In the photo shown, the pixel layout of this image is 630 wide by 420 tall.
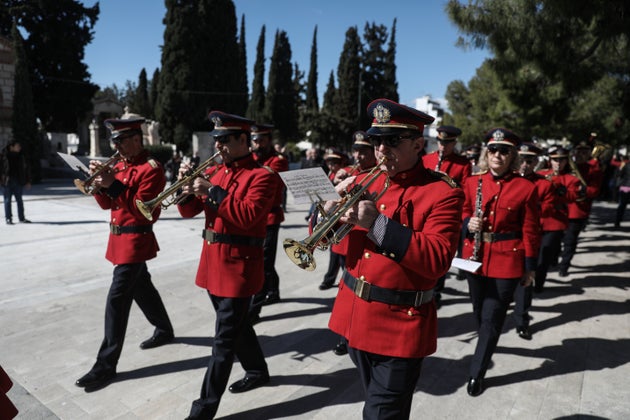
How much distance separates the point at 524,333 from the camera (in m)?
5.03

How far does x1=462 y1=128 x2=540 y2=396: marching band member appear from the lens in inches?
151

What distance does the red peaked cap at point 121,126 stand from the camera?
4.02m

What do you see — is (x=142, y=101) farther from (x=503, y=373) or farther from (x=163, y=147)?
(x=503, y=373)

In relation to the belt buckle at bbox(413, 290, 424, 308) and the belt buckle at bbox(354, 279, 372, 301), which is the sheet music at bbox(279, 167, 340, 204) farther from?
the belt buckle at bbox(413, 290, 424, 308)

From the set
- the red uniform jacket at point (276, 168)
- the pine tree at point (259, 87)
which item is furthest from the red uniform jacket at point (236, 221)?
the pine tree at point (259, 87)

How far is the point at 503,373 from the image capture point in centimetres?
418

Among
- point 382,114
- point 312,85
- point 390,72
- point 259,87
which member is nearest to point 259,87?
point 259,87

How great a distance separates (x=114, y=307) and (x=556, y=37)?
732 cm

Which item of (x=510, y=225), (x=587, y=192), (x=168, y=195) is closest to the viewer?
(x=168, y=195)

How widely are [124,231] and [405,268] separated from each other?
9.06 feet

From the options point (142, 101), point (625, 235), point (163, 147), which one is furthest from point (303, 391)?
point (142, 101)

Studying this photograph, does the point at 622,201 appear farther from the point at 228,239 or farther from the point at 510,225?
the point at 228,239

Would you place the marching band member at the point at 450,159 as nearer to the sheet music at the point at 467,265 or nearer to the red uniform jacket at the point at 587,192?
the sheet music at the point at 467,265

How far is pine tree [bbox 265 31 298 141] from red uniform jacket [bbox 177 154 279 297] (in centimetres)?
4008
